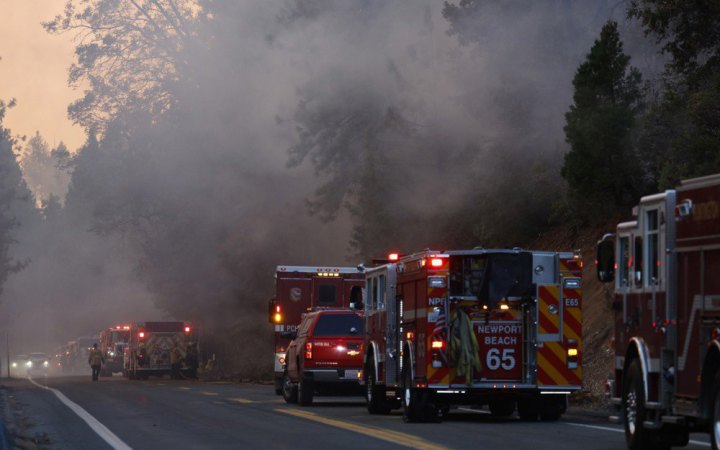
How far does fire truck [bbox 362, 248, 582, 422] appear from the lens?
67.0ft

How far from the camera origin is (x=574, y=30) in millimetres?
38281

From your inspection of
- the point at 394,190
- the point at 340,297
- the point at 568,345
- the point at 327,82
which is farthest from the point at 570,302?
the point at 327,82

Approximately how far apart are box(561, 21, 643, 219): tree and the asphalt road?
6.85 m

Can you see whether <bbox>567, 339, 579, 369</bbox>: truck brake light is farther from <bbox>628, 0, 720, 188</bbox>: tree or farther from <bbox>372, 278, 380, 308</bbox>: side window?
<bbox>628, 0, 720, 188</bbox>: tree

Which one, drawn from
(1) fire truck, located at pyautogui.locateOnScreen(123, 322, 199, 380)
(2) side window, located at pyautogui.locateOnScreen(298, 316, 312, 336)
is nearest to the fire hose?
(2) side window, located at pyautogui.locateOnScreen(298, 316, 312, 336)

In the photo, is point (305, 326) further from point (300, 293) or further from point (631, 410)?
point (631, 410)

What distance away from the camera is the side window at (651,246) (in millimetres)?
14586

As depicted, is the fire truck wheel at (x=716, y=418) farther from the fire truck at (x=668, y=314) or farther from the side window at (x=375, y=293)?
the side window at (x=375, y=293)

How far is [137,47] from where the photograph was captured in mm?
61969

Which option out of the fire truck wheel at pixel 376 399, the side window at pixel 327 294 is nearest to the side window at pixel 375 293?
the fire truck wheel at pixel 376 399

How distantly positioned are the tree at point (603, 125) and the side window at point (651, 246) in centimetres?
1376

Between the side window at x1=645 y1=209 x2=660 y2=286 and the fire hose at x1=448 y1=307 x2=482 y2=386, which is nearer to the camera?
the side window at x1=645 y1=209 x2=660 y2=286

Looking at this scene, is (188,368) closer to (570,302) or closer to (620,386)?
(570,302)

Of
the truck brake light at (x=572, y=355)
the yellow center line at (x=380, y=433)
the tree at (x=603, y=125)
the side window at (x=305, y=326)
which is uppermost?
the tree at (x=603, y=125)
